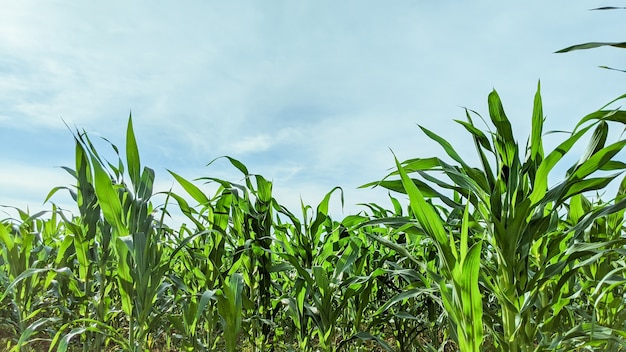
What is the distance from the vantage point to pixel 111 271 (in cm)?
242

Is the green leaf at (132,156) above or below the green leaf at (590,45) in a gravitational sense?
above

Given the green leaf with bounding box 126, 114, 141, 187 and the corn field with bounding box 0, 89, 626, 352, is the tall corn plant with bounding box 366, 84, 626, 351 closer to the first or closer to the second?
the corn field with bounding box 0, 89, 626, 352

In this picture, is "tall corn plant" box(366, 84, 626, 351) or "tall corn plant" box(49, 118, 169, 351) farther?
"tall corn plant" box(49, 118, 169, 351)

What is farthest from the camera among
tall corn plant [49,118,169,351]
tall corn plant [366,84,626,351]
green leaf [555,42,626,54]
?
tall corn plant [49,118,169,351]

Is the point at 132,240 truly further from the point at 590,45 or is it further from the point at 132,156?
the point at 590,45

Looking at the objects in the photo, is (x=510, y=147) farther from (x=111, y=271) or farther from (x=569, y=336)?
Result: (x=111, y=271)

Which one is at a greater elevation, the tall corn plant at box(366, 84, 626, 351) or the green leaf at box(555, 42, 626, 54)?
the green leaf at box(555, 42, 626, 54)

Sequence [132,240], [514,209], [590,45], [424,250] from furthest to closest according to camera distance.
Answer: [424,250] < [132,240] < [514,209] < [590,45]

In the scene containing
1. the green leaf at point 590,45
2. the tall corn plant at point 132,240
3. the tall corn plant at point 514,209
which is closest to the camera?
the green leaf at point 590,45

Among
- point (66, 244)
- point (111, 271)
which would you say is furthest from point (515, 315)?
point (111, 271)

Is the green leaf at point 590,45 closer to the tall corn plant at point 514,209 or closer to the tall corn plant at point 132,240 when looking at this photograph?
the tall corn plant at point 514,209

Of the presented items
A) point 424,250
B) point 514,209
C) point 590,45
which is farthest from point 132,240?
point 424,250

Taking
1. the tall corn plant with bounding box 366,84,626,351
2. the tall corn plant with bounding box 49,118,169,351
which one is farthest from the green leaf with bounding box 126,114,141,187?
the tall corn plant with bounding box 366,84,626,351

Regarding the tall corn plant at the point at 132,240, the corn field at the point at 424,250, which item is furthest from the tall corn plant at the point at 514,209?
the tall corn plant at the point at 132,240
